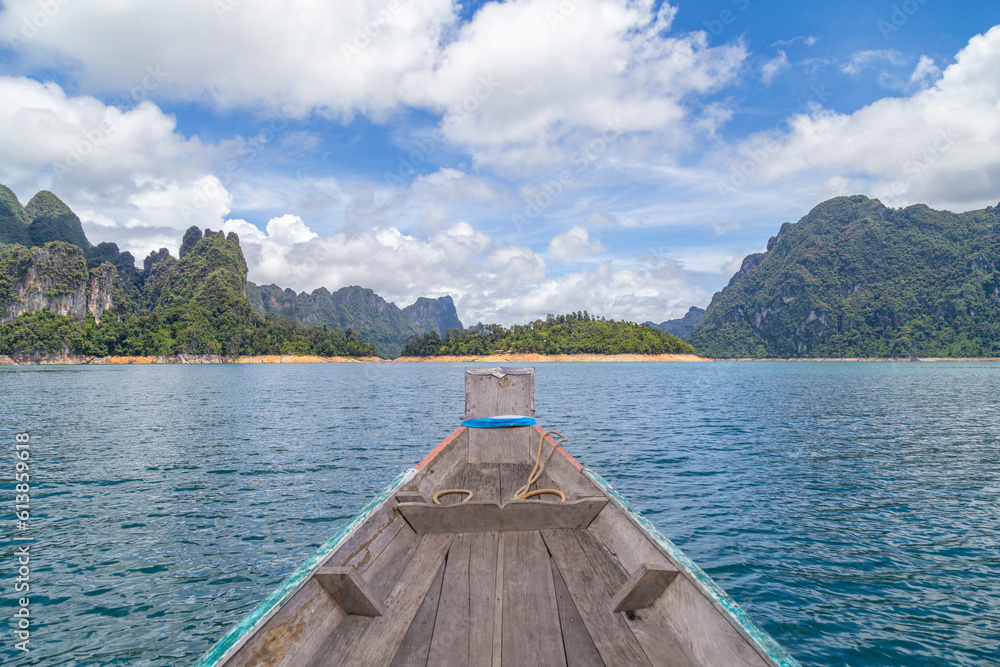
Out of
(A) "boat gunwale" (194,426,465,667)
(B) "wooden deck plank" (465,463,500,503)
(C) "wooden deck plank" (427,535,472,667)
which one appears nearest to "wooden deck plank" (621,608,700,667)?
(C) "wooden deck plank" (427,535,472,667)

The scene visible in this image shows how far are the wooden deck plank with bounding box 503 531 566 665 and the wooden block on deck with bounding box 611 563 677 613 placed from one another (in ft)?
1.39

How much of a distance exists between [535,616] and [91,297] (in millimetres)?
165192

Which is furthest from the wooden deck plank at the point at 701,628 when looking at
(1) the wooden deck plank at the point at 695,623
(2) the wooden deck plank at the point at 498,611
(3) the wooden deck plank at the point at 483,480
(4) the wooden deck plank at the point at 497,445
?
(4) the wooden deck plank at the point at 497,445

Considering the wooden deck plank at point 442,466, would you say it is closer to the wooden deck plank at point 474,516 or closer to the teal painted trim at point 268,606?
the wooden deck plank at point 474,516

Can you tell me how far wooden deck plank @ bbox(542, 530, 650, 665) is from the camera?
2.65 meters

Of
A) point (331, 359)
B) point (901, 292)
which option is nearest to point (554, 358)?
point (331, 359)

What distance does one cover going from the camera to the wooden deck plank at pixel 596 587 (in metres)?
2.65

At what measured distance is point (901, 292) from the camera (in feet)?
531

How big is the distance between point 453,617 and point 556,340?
528 feet

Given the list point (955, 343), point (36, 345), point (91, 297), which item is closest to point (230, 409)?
point (36, 345)

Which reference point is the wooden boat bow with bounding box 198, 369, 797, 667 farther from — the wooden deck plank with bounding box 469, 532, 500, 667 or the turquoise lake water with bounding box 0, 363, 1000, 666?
the turquoise lake water with bounding box 0, 363, 1000, 666

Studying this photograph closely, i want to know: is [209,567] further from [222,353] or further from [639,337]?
[639,337]

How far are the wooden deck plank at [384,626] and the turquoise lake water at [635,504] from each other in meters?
2.96

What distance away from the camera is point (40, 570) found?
21.8ft
